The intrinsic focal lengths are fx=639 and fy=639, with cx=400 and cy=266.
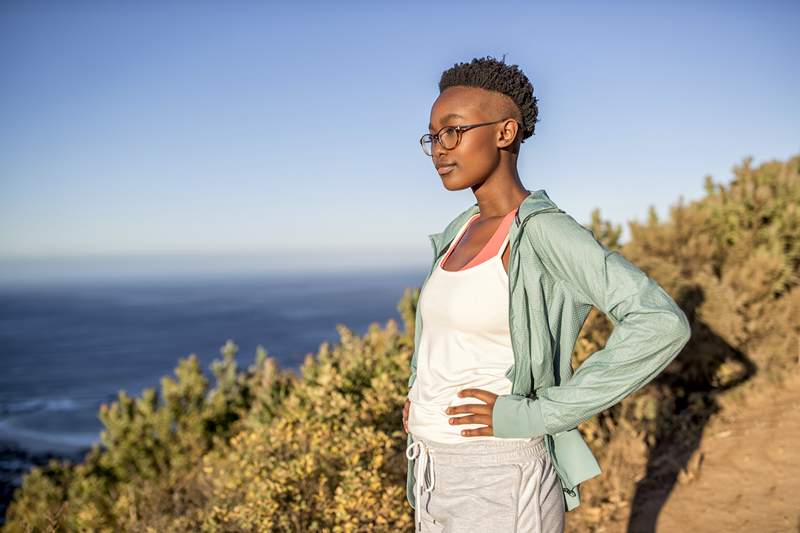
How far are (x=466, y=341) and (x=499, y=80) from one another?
2.55 ft

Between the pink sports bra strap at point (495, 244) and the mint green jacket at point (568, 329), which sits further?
the pink sports bra strap at point (495, 244)

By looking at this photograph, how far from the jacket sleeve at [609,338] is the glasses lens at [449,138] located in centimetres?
37

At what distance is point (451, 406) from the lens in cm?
176

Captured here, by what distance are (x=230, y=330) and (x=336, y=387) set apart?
2217 inches

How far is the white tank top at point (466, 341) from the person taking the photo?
5.65 ft

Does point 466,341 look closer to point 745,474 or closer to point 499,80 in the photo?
point 499,80

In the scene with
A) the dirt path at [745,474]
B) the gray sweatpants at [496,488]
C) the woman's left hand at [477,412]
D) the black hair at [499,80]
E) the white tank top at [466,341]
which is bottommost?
the dirt path at [745,474]

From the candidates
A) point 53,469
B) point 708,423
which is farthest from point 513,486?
point 53,469

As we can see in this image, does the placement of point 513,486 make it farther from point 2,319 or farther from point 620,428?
point 2,319

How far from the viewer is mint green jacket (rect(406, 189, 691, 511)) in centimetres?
156

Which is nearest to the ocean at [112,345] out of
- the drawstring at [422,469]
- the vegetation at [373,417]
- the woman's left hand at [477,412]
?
the vegetation at [373,417]

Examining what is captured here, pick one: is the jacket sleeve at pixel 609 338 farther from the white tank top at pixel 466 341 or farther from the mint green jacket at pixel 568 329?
the white tank top at pixel 466 341

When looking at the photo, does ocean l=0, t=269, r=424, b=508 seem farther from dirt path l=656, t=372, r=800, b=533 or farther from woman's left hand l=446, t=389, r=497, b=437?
woman's left hand l=446, t=389, r=497, b=437

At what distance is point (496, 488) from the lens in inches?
67.5
